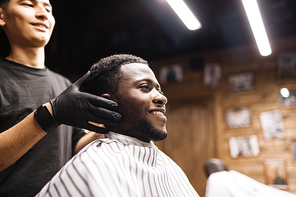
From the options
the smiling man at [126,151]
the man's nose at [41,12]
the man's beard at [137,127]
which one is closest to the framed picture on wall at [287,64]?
the smiling man at [126,151]

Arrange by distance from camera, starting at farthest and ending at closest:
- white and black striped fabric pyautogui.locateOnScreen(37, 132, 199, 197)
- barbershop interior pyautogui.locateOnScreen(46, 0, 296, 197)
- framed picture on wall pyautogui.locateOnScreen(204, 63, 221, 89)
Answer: framed picture on wall pyautogui.locateOnScreen(204, 63, 221, 89) < barbershop interior pyautogui.locateOnScreen(46, 0, 296, 197) < white and black striped fabric pyautogui.locateOnScreen(37, 132, 199, 197)

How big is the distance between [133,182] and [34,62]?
3.18ft

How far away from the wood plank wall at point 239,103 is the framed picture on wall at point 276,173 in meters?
0.06

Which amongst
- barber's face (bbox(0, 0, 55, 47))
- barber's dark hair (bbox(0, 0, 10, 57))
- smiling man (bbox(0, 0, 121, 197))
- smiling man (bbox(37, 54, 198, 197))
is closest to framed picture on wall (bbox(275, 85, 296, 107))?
smiling man (bbox(37, 54, 198, 197))

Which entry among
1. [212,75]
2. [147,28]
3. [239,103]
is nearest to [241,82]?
[239,103]

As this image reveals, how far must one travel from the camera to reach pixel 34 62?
1397 millimetres

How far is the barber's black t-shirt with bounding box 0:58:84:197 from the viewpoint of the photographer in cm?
117

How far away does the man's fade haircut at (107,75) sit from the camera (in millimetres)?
1268

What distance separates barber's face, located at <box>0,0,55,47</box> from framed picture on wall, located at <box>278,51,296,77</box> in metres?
3.78

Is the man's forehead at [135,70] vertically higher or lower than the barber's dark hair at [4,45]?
lower

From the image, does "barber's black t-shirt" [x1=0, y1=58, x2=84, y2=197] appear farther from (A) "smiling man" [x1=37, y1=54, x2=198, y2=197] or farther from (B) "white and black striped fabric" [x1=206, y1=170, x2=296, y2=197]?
(B) "white and black striped fabric" [x1=206, y1=170, x2=296, y2=197]

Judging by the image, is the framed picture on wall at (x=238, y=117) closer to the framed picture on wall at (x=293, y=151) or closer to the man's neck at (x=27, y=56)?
the framed picture on wall at (x=293, y=151)

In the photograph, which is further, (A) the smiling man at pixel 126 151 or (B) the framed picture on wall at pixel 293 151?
(B) the framed picture on wall at pixel 293 151

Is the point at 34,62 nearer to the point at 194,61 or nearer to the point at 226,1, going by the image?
the point at 226,1
